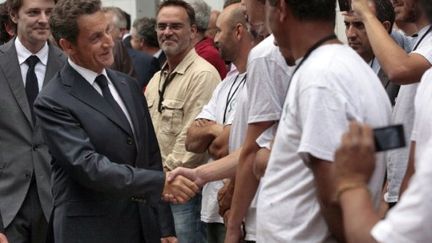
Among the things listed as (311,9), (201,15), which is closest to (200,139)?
(311,9)

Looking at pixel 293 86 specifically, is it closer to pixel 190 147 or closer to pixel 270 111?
pixel 270 111

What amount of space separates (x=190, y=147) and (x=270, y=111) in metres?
1.93

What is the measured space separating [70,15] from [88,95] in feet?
1.54

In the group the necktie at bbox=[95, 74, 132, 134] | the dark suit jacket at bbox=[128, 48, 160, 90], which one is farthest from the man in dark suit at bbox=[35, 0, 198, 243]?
the dark suit jacket at bbox=[128, 48, 160, 90]

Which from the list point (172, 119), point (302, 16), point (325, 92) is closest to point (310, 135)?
point (325, 92)

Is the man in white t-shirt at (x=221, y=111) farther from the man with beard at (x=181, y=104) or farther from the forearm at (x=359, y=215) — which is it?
the forearm at (x=359, y=215)

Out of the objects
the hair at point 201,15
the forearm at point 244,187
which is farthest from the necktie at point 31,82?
the hair at point 201,15

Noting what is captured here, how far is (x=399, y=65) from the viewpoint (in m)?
4.83

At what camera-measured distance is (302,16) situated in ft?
12.5

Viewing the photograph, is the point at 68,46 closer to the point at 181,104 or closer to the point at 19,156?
the point at 19,156

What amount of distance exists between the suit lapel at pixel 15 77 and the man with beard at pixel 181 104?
1.21m

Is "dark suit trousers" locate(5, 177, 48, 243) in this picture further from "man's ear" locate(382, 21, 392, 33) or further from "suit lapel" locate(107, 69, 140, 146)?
"man's ear" locate(382, 21, 392, 33)

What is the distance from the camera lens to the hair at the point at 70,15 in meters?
5.60

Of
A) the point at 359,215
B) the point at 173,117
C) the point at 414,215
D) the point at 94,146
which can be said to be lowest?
the point at 173,117
